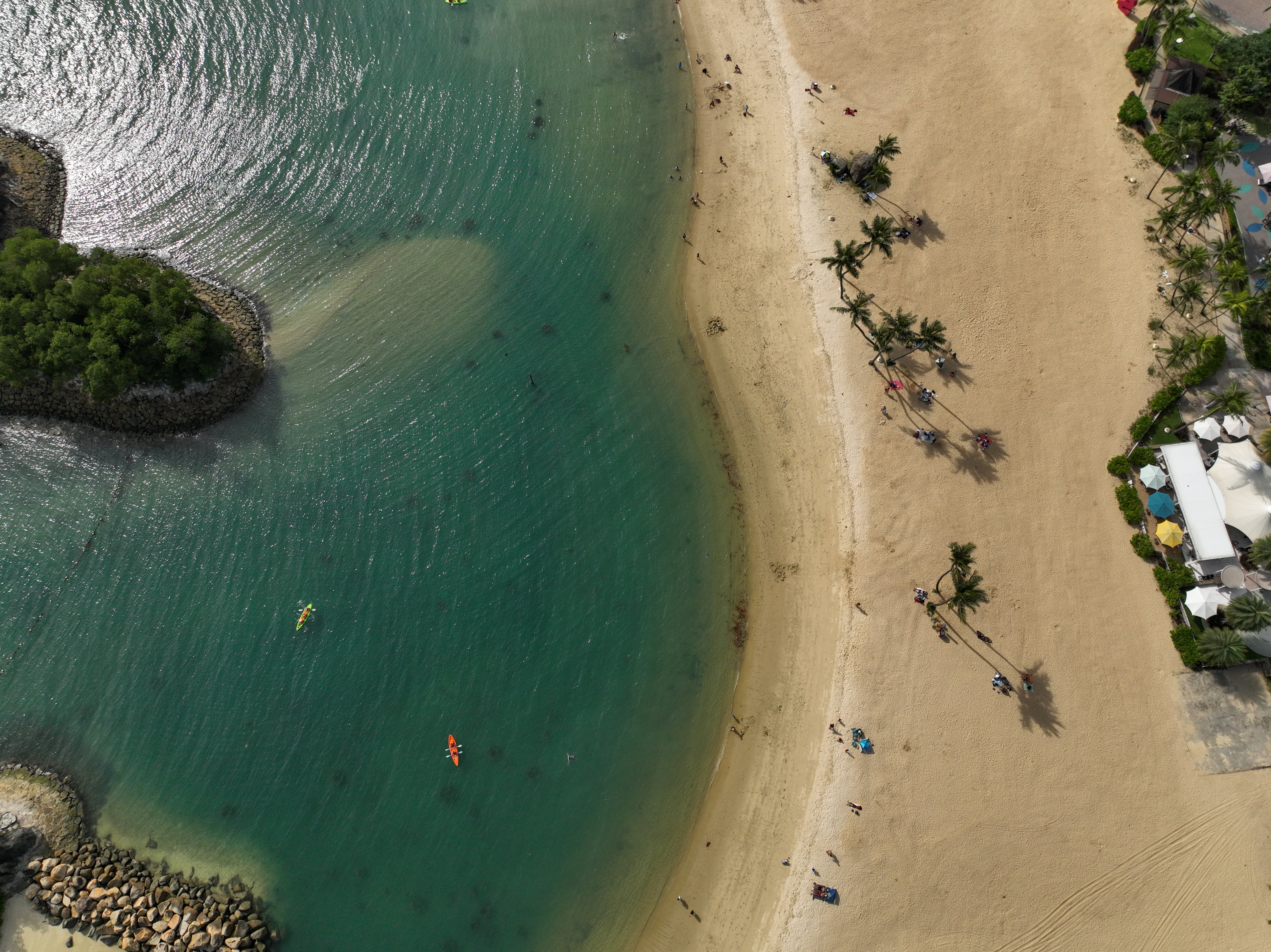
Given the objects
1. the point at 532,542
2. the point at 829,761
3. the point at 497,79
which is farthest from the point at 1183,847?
the point at 497,79

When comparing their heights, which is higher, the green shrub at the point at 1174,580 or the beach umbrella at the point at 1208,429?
the beach umbrella at the point at 1208,429

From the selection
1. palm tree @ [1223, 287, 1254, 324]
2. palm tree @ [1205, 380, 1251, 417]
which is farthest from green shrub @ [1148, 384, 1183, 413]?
palm tree @ [1223, 287, 1254, 324]

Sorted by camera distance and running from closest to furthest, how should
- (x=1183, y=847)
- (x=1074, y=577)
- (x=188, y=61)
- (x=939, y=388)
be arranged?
1. (x=1183, y=847)
2. (x=1074, y=577)
3. (x=939, y=388)
4. (x=188, y=61)

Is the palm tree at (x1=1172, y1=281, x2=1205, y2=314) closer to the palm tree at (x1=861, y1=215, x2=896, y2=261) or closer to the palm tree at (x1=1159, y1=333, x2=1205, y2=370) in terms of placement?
the palm tree at (x1=1159, y1=333, x2=1205, y2=370)

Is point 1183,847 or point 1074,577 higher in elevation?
point 1074,577

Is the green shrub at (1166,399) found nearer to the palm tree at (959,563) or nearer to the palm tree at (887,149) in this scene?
the palm tree at (959,563)

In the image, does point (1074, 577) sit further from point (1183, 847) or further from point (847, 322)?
point (847, 322)

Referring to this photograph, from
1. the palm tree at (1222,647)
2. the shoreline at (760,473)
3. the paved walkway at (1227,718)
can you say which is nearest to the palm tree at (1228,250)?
the palm tree at (1222,647)
